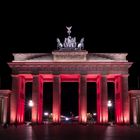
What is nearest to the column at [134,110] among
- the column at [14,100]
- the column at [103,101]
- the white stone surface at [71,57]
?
the column at [103,101]

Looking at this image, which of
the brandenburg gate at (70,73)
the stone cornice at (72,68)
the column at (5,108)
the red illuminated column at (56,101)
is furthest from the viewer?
the stone cornice at (72,68)

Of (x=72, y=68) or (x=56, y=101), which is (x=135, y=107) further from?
(x=56, y=101)

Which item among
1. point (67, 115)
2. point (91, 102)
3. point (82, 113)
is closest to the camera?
point (82, 113)

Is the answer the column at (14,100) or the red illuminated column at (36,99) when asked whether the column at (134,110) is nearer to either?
the red illuminated column at (36,99)

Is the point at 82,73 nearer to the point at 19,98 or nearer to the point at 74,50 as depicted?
the point at 74,50

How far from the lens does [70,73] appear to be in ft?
247

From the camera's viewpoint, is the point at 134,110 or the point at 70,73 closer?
the point at 70,73

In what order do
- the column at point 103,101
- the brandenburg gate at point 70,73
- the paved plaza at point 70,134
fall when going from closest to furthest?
the paved plaza at point 70,134, the column at point 103,101, the brandenburg gate at point 70,73

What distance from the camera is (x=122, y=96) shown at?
74.3m

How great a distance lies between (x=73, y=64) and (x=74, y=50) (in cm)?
329

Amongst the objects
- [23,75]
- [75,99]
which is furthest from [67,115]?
[23,75]

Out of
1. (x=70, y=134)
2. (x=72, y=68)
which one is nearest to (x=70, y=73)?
(x=72, y=68)

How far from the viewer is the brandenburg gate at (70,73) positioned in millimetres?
74000

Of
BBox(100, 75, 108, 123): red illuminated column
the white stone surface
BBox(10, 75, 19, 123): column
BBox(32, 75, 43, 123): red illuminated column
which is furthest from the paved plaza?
→ the white stone surface
